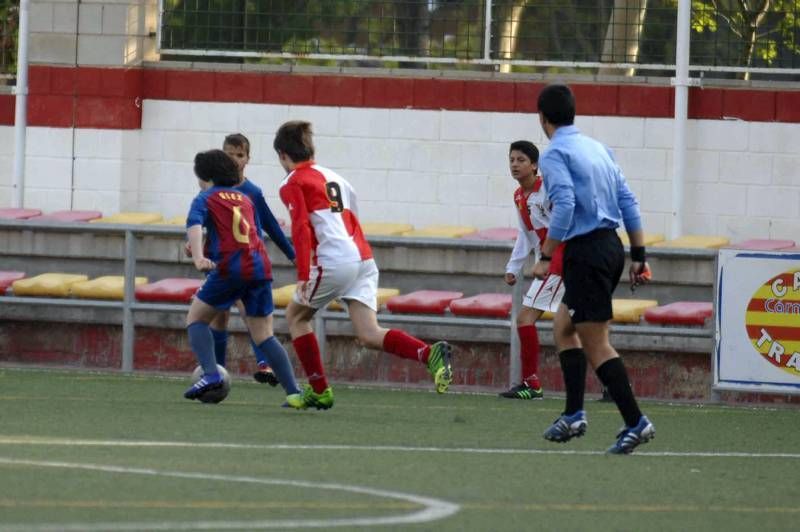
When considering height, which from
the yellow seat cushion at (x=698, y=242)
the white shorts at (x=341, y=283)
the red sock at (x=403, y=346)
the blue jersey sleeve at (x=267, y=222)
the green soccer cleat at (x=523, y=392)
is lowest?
the green soccer cleat at (x=523, y=392)

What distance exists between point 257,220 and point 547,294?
7.17 ft

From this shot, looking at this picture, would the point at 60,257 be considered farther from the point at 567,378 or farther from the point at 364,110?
the point at 567,378

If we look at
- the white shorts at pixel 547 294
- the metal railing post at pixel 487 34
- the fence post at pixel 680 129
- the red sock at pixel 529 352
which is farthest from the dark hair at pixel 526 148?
the metal railing post at pixel 487 34

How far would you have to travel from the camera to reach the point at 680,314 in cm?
1469

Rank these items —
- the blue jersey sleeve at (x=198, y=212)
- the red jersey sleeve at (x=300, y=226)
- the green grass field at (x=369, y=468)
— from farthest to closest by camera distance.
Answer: the blue jersey sleeve at (x=198, y=212)
the red jersey sleeve at (x=300, y=226)
the green grass field at (x=369, y=468)

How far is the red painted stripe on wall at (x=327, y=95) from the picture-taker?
17.0 meters

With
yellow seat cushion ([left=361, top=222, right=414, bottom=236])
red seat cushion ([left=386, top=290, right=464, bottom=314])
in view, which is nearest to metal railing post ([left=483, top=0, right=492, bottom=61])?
Result: yellow seat cushion ([left=361, top=222, right=414, bottom=236])

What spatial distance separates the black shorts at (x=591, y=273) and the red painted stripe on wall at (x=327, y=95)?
7950 mm

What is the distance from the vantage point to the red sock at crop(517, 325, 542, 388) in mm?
13531

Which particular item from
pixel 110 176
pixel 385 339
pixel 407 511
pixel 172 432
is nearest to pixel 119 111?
pixel 110 176

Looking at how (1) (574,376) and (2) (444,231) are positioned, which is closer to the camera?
(1) (574,376)

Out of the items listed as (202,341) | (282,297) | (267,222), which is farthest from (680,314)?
(202,341)

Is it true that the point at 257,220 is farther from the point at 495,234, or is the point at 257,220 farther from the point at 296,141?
the point at 495,234

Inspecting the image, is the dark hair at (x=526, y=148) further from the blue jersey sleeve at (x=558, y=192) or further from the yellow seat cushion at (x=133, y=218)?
the yellow seat cushion at (x=133, y=218)
